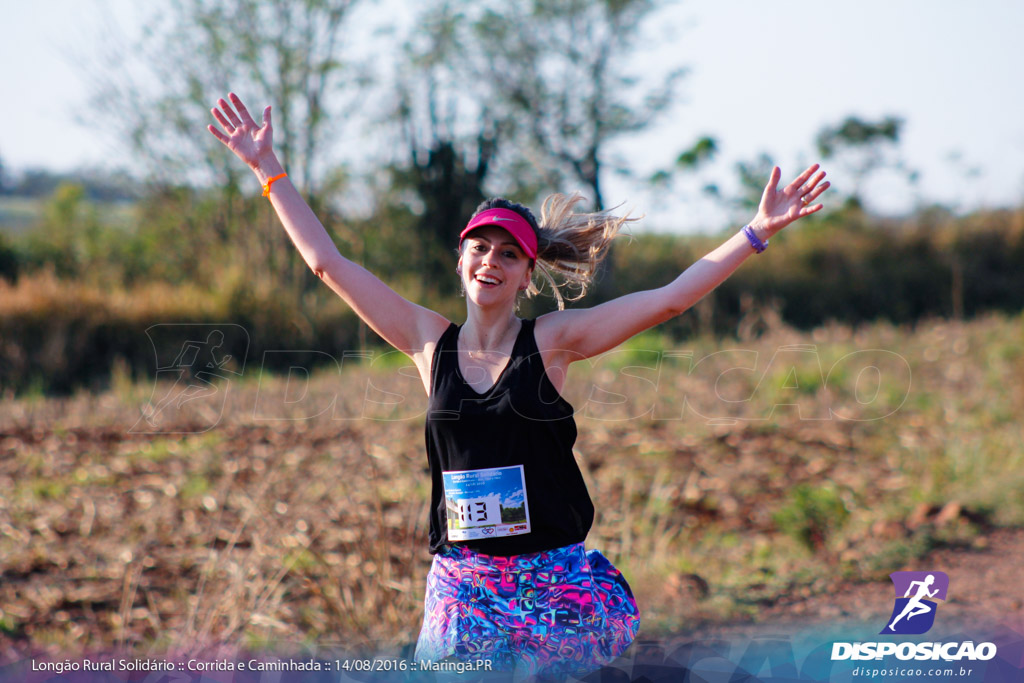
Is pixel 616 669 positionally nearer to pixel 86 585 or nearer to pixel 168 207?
pixel 86 585

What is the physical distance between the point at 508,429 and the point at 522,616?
1.68 ft

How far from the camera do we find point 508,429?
257 centimetres

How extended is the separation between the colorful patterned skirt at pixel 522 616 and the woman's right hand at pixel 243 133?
1358 millimetres

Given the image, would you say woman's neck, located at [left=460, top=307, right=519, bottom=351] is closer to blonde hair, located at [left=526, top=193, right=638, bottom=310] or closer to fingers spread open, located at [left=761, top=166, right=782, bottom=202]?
blonde hair, located at [left=526, top=193, right=638, bottom=310]

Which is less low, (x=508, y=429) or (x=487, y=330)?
(x=487, y=330)

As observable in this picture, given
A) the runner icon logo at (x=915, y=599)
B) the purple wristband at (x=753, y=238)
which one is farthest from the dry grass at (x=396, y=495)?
the purple wristband at (x=753, y=238)

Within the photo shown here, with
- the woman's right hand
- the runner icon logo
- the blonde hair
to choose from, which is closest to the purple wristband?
the blonde hair

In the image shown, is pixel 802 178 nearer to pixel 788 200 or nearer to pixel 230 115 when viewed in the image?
pixel 788 200

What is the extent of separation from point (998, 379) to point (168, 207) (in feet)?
45.8

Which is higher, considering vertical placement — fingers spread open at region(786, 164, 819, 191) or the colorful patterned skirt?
fingers spread open at region(786, 164, 819, 191)

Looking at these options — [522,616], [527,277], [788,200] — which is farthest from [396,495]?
[788,200]

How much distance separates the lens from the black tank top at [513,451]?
101 inches

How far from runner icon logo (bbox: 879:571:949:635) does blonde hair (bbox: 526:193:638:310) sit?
2357mm

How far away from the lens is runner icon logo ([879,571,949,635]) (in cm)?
416
